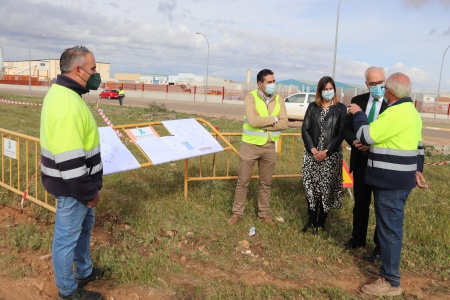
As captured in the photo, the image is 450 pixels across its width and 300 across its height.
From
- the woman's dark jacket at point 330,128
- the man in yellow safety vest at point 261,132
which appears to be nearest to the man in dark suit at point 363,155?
the woman's dark jacket at point 330,128

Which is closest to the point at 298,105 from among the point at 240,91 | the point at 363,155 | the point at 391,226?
the point at 363,155

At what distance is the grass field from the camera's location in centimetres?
354

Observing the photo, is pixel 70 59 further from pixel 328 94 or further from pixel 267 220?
pixel 267 220

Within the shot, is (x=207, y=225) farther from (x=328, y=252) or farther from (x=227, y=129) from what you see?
(x=227, y=129)

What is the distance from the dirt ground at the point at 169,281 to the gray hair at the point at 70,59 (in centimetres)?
188

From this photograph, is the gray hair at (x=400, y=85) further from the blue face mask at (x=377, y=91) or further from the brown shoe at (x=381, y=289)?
the brown shoe at (x=381, y=289)

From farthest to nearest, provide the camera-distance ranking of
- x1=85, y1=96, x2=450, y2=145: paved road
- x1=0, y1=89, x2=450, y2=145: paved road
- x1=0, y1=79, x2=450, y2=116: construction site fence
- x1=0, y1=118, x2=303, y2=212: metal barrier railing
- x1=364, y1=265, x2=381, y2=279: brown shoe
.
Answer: x1=0, y1=79, x2=450, y2=116: construction site fence, x1=0, y1=89, x2=450, y2=145: paved road, x1=85, y1=96, x2=450, y2=145: paved road, x1=0, y1=118, x2=303, y2=212: metal barrier railing, x1=364, y1=265, x2=381, y2=279: brown shoe

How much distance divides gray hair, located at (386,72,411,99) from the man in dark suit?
49 centimetres

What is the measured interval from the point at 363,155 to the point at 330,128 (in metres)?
0.59

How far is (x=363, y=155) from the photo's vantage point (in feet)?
13.4

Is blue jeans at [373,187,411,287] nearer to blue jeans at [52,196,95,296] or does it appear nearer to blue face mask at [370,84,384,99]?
blue face mask at [370,84,384,99]

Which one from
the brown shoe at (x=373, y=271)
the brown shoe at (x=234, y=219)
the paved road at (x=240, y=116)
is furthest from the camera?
the paved road at (x=240, y=116)

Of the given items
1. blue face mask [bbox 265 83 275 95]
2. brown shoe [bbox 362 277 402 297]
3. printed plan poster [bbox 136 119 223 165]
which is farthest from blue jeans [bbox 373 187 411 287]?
printed plan poster [bbox 136 119 223 165]

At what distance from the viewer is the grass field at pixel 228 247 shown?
3.54m
